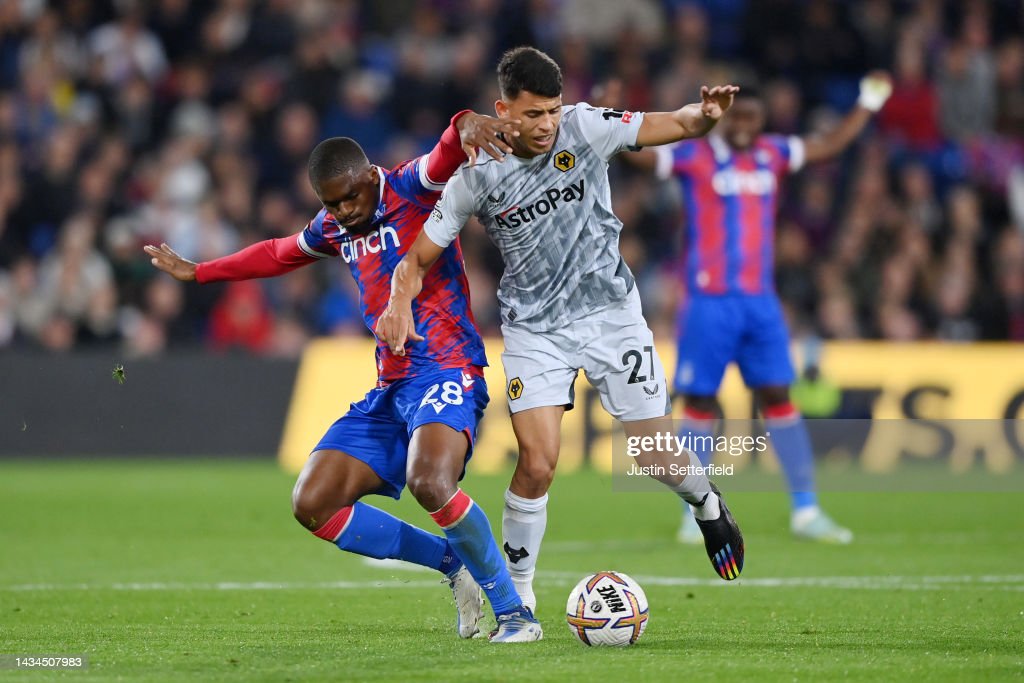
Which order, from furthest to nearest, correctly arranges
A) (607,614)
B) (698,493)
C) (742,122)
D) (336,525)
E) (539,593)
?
(742,122) → (539,593) → (698,493) → (336,525) → (607,614)

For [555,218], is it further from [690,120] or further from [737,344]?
[737,344]

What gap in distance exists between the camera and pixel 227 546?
32.1 feet

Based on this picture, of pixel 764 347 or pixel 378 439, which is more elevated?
pixel 764 347

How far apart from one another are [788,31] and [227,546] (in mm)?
11168

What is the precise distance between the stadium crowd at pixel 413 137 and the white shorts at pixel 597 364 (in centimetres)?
862

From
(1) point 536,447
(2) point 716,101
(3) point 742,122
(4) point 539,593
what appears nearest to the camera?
(2) point 716,101

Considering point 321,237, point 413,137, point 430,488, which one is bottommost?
point 430,488

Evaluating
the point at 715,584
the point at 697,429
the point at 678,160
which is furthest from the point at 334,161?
the point at 697,429

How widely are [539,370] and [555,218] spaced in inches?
25.4

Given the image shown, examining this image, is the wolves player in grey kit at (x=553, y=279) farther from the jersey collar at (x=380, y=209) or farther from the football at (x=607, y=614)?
the football at (x=607, y=614)

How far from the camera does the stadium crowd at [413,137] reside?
1561cm

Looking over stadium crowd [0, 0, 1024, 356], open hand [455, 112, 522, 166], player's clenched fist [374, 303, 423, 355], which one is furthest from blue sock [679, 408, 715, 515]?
stadium crowd [0, 0, 1024, 356]

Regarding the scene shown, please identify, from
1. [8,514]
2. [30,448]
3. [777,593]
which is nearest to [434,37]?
[30,448]

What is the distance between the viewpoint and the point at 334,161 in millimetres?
6461
